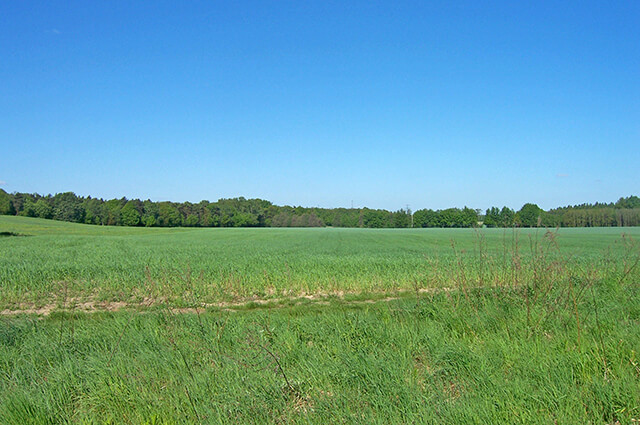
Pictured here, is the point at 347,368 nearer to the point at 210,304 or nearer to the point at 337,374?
the point at 337,374

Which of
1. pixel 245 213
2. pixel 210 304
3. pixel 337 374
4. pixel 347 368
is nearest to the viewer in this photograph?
pixel 337 374

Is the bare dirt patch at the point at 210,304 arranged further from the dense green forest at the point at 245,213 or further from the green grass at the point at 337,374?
the dense green forest at the point at 245,213

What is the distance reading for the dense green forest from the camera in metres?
111

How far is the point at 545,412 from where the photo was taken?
3199mm

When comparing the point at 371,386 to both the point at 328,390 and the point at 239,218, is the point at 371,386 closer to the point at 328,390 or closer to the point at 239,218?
the point at 328,390

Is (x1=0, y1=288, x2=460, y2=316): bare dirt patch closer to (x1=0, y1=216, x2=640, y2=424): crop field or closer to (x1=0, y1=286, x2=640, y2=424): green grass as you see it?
(x1=0, y1=216, x2=640, y2=424): crop field

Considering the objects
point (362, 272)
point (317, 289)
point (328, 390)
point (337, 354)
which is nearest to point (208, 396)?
point (328, 390)

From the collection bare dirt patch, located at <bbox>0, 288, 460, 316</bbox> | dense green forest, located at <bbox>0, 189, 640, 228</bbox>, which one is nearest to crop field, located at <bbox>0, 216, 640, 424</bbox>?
bare dirt patch, located at <bbox>0, 288, 460, 316</bbox>

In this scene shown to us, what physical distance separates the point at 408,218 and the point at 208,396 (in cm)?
15935

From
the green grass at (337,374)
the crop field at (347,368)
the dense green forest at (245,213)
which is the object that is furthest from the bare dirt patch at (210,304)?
the dense green forest at (245,213)

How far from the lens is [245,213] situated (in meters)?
160

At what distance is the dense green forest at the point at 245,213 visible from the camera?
111125 millimetres

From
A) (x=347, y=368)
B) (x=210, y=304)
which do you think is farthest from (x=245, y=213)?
(x=347, y=368)

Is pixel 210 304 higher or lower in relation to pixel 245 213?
lower
